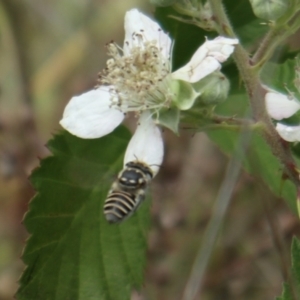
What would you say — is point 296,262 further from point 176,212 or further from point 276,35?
point 176,212

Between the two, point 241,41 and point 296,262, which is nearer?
point 296,262

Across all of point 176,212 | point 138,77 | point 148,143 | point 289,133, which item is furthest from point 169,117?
point 176,212

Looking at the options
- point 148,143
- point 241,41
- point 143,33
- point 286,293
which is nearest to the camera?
point 286,293

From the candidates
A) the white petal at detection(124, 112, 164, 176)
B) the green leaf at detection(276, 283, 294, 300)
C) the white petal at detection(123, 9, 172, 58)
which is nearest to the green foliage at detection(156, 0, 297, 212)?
the white petal at detection(123, 9, 172, 58)

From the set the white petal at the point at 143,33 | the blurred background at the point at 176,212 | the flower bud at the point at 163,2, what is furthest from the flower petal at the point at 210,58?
the blurred background at the point at 176,212

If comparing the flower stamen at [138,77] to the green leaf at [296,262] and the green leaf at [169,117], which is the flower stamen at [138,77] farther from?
the green leaf at [296,262]

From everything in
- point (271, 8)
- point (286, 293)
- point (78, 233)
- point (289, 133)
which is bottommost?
point (78, 233)

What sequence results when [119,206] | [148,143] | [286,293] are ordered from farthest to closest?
[148,143]
[119,206]
[286,293]
